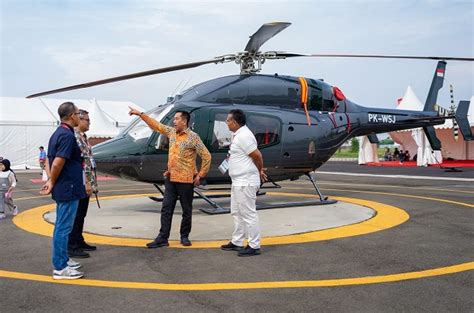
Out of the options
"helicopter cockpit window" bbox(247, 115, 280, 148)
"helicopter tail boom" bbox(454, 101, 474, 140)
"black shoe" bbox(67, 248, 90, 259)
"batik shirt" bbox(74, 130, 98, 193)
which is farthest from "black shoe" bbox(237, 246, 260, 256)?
"helicopter tail boom" bbox(454, 101, 474, 140)

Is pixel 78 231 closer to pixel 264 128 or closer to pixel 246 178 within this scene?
pixel 246 178

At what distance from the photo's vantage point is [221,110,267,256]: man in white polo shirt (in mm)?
5492

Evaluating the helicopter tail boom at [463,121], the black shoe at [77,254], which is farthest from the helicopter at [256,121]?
the helicopter tail boom at [463,121]

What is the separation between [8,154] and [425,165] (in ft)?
84.6

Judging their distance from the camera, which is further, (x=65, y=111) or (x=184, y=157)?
(x=184, y=157)

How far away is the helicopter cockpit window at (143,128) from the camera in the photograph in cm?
824

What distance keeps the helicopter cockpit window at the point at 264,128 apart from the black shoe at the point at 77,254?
4291mm

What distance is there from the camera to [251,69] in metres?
9.18

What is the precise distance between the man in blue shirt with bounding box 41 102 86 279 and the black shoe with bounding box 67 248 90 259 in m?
0.79

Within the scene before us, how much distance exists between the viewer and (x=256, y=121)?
888 cm

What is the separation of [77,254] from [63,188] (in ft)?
4.15

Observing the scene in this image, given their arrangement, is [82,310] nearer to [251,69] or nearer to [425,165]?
[251,69]

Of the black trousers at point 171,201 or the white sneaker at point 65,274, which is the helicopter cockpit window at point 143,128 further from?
the white sneaker at point 65,274

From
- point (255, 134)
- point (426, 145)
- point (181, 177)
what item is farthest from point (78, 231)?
point (426, 145)
